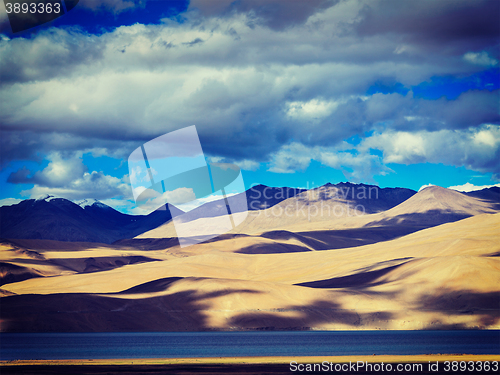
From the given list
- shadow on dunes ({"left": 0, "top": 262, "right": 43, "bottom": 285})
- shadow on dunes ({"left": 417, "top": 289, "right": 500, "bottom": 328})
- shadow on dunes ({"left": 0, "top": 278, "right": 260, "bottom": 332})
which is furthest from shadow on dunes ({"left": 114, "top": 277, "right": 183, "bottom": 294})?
shadow on dunes ({"left": 0, "top": 262, "right": 43, "bottom": 285})

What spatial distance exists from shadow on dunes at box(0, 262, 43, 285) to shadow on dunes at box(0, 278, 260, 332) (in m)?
72.8

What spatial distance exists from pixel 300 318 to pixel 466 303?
33182 millimetres

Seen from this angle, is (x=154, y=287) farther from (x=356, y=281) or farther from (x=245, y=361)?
(x=245, y=361)

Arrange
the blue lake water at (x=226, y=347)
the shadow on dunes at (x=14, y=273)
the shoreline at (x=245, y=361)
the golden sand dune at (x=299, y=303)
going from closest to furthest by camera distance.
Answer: the shoreline at (x=245, y=361) < the blue lake water at (x=226, y=347) < the golden sand dune at (x=299, y=303) < the shadow on dunes at (x=14, y=273)

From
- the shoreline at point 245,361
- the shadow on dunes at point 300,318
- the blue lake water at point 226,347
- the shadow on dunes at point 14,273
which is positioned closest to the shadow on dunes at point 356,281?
the shadow on dunes at point 300,318

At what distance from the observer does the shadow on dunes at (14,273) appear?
180 metres

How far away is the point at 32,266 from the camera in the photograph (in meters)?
196

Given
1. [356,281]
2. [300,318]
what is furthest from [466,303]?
[300,318]

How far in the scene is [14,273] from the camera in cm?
18425

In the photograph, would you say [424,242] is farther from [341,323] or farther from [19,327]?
[19,327]

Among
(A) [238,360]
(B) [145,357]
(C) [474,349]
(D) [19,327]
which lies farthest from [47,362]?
(D) [19,327]

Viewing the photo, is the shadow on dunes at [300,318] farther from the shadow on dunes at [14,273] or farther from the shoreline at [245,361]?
the shadow on dunes at [14,273]

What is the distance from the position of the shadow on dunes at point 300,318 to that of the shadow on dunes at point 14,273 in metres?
104

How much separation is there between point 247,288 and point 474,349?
5959 cm
